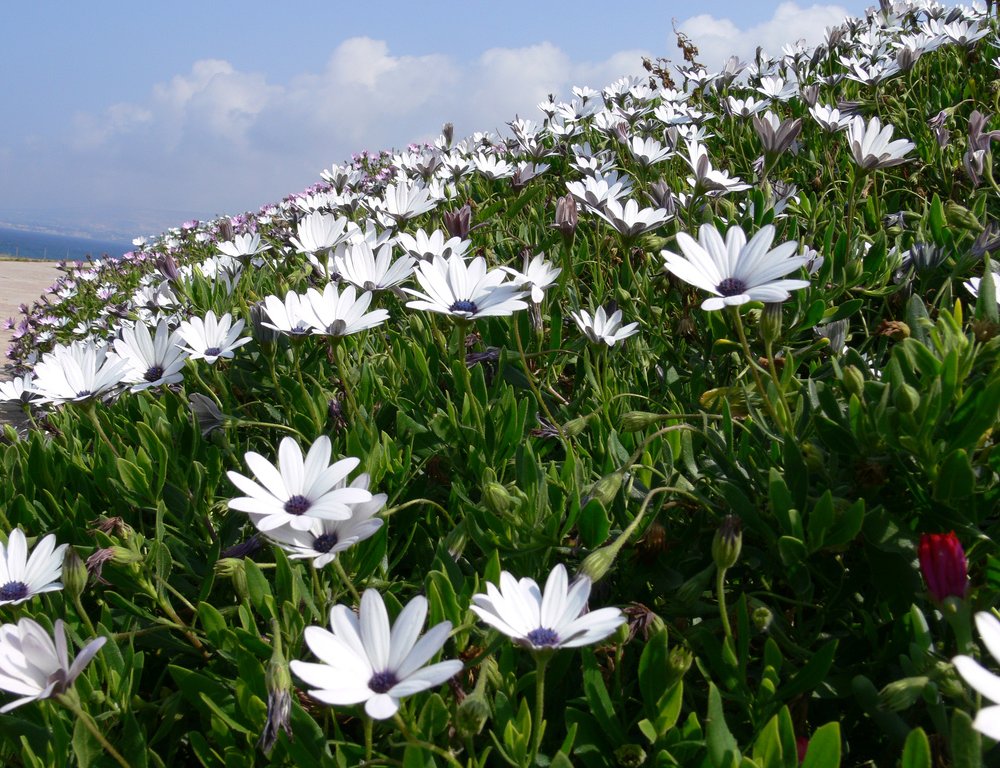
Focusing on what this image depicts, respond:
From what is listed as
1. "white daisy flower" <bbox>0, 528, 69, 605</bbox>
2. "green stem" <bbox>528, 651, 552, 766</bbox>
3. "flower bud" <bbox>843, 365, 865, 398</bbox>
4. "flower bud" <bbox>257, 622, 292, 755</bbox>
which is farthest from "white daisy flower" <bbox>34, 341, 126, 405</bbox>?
"flower bud" <bbox>843, 365, 865, 398</bbox>

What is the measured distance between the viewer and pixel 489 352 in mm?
1857

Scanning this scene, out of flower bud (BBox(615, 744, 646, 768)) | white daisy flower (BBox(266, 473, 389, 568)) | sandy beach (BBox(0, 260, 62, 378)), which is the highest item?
white daisy flower (BBox(266, 473, 389, 568))

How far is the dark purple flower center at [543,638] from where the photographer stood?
0.84 metres

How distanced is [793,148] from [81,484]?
2827 millimetres

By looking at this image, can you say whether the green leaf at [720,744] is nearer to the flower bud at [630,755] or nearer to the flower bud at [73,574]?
the flower bud at [630,755]

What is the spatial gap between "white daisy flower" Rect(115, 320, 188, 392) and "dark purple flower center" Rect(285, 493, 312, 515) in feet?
2.03

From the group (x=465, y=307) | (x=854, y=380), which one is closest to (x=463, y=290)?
(x=465, y=307)

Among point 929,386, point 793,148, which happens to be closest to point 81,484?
point 929,386

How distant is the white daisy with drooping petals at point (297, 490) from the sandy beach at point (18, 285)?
5.90m

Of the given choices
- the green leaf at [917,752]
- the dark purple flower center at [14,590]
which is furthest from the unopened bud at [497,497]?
the dark purple flower center at [14,590]

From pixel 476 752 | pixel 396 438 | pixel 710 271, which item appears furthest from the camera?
pixel 396 438

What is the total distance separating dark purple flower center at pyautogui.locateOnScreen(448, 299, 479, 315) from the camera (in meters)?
1.37

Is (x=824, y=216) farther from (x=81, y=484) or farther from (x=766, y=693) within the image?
(x=81, y=484)

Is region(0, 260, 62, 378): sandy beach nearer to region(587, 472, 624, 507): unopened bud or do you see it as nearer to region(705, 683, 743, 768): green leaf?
region(587, 472, 624, 507): unopened bud
